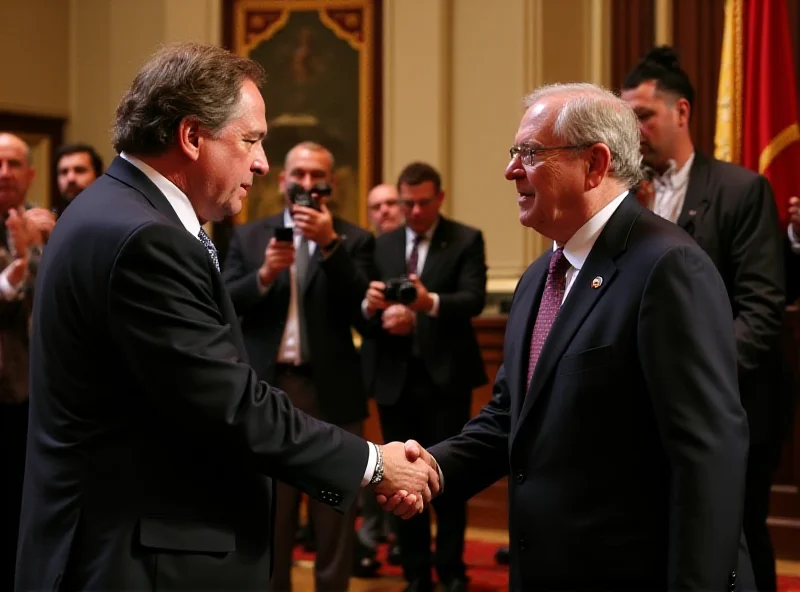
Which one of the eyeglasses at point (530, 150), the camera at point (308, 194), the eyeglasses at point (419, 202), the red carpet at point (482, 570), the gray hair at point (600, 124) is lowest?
the red carpet at point (482, 570)

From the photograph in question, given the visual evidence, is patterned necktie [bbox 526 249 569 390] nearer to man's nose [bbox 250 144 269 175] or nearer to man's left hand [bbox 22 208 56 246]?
man's nose [bbox 250 144 269 175]

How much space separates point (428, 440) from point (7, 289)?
175 centimetres

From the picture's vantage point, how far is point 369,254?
4.55 metres

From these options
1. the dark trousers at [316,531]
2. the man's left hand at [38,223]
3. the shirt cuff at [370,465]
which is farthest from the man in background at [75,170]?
the shirt cuff at [370,465]

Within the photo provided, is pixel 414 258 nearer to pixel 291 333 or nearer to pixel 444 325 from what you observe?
pixel 444 325

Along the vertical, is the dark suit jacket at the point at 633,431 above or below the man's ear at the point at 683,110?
below

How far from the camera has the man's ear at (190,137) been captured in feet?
6.95

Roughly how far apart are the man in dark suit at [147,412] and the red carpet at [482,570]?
2762 mm

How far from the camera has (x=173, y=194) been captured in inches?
83.6

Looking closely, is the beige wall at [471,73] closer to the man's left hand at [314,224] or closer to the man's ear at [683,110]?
the man's left hand at [314,224]

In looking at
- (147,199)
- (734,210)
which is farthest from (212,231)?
→ (147,199)

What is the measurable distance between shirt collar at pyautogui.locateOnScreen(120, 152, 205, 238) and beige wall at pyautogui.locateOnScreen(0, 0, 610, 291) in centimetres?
456

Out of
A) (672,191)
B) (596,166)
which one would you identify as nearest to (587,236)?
(596,166)

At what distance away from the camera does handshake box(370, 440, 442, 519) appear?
2352 mm
